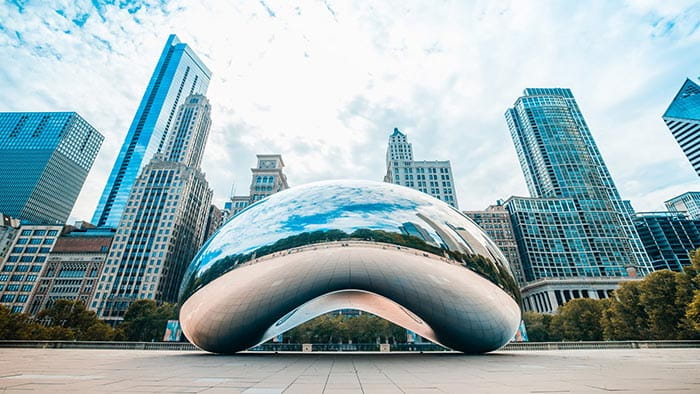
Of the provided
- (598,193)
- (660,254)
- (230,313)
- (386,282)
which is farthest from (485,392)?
(660,254)

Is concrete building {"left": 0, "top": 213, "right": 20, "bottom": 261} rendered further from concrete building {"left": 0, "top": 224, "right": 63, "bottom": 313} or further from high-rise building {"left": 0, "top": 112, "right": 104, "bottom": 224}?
high-rise building {"left": 0, "top": 112, "right": 104, "bottom": 224}

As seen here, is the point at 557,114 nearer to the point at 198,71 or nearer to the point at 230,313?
the point at 230,313

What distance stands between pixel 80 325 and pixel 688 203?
28275 centimetres

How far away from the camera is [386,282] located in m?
7.86

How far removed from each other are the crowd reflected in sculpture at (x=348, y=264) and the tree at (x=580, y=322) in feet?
144

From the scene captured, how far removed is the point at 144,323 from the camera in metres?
49.5

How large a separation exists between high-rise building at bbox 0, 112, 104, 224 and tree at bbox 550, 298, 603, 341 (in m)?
172

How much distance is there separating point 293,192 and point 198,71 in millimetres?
204570

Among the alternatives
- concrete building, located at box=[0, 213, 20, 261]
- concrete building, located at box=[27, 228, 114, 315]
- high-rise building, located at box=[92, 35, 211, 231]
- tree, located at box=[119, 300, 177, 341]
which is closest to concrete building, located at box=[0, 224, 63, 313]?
concrete building, located at box=[0, 213, 20, 261]

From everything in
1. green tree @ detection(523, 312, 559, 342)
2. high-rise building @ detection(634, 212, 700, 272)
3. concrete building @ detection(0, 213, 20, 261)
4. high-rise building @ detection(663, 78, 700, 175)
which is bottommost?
green tree @ detection(523, 312, 559, 342)

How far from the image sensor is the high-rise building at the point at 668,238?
12075 cm

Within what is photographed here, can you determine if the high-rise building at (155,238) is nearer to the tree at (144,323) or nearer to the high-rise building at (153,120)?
the tree at (144,323)

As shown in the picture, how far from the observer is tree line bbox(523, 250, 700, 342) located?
24.7 metres

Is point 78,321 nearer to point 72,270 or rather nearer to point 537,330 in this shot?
point 72,270
